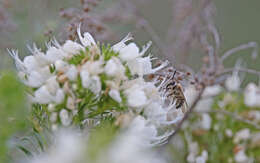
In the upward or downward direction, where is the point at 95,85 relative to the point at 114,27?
downward

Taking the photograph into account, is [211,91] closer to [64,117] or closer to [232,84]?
[232,84]

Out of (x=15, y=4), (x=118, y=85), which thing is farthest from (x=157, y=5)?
(x=118, y=85)

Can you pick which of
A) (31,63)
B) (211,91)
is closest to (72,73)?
(31,63)

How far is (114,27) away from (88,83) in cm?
186

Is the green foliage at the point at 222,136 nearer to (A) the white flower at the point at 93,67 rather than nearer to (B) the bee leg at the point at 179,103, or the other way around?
(B) the bee leg at the point at 179,103

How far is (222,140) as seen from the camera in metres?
1.95

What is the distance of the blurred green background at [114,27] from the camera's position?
2229mm

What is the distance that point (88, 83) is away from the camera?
116 cm

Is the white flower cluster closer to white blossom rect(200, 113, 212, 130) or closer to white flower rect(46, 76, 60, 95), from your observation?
white flower rect(46, 76, 60, 95)

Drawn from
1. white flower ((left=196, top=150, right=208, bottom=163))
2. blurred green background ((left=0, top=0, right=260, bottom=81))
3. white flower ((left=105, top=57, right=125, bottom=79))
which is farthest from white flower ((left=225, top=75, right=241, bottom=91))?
white flower ((left=105, top=57, right=125, bottom=79))

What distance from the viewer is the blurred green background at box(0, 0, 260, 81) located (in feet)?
7.31

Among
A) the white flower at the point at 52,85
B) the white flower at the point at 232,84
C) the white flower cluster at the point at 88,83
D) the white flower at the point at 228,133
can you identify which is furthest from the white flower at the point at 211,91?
the white flower at the point at 52,85

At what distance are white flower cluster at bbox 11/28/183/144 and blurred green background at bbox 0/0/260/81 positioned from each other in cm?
41

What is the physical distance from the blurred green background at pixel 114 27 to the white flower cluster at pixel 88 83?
1.33 feet
